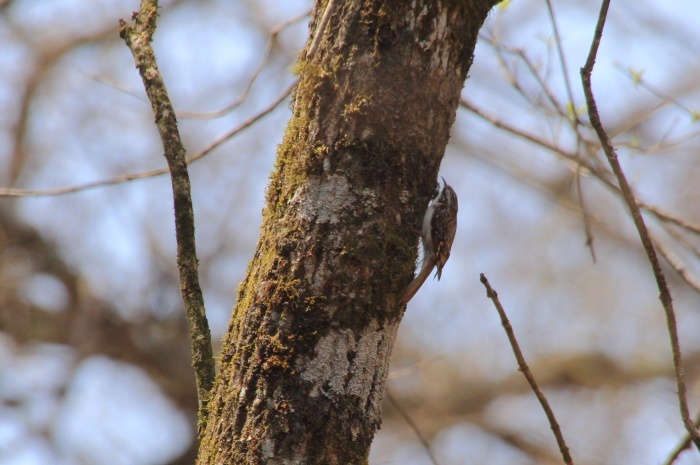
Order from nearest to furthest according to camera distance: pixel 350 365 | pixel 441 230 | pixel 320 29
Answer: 1. pixel 350 365
2. pixel 320 29
3. pixel 441 230

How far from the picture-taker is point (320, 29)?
5.98 feet

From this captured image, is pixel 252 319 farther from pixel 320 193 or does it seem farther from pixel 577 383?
pixel 577 383

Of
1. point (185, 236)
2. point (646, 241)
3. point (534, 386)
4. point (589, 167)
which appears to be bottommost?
point (534, 386)

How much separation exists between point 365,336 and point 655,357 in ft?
29.2

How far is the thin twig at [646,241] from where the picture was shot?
5.12 feet

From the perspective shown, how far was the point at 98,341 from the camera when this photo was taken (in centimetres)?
856

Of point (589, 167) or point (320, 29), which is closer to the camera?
point (320, 29)

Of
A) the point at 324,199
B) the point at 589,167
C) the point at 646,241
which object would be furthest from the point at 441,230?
the point at 646,241

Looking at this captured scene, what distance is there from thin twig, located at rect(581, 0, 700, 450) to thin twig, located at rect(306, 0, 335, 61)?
0.63 m

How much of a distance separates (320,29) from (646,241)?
91 centimetres

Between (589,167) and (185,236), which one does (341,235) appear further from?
(589,167)

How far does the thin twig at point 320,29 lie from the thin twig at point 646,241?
63 centimetres

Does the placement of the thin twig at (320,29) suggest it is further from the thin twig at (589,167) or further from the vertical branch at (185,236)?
the thin twig at (589,167)

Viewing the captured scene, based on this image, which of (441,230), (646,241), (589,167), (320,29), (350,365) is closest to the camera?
(646,241)
